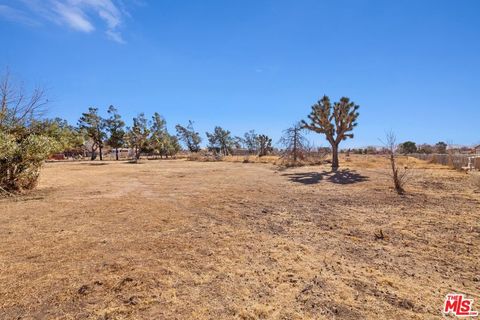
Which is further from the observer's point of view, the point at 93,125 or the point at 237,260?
the point at 93,125

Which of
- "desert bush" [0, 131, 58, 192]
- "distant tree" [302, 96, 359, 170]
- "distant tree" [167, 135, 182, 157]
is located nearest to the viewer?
"desert bush" [0, 131, 58, 192]

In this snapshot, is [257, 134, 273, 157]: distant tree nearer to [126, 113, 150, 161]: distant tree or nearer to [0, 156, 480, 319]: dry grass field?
[126, 113, 150, 161]: distant tree

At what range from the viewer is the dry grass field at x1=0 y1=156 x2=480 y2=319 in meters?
2.74

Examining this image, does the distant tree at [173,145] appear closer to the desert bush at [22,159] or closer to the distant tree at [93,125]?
the distant tree at [93,125]

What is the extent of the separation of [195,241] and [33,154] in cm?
828

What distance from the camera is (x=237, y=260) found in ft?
12.7

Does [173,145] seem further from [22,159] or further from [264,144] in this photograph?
[22,159]

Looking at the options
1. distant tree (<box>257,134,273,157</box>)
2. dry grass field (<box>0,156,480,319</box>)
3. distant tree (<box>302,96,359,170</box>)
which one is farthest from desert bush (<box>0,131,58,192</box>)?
distant tree (<box>257,134,273,157</box>)

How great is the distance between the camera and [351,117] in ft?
66.8

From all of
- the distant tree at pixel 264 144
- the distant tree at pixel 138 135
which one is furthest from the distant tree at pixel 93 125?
the distant tree at pixel 264 144

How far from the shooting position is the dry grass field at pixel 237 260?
274 centimetres

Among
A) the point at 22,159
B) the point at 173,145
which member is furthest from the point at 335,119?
the point at 173,145

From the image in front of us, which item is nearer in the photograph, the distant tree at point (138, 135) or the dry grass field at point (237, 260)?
the dry grass field at point (237, 260)

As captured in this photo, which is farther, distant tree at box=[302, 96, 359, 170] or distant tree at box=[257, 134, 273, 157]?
distant tree at box=[257, 134, 273, 157]
